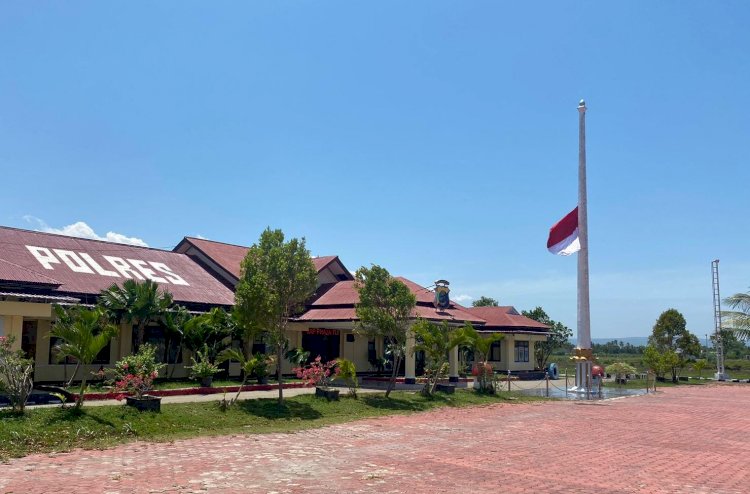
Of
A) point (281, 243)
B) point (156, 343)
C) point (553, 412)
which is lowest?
point (553, 412)

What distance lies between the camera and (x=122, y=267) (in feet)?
93.5

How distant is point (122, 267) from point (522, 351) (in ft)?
87.6

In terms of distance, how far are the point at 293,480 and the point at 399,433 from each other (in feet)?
21.0

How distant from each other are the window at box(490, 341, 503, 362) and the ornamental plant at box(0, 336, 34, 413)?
1265 inches

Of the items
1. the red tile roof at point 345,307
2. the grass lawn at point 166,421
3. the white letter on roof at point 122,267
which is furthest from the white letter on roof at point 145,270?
the grass lawn at point 166,421

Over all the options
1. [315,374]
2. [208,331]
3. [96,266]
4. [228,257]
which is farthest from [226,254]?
[315,374]

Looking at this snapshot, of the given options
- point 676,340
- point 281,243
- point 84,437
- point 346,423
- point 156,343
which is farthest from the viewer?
point 676,340

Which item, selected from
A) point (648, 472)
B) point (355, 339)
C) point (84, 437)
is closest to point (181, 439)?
point (84, 437)

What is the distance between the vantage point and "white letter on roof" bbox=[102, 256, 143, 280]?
27750 millimetres

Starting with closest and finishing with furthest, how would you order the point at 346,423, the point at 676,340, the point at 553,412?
1. the point at 346,423
2. the point at 553,412
3. the point at 676,340

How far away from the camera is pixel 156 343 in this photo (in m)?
26.7

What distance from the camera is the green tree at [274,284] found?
2056 cm

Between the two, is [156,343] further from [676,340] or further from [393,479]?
[676,340]

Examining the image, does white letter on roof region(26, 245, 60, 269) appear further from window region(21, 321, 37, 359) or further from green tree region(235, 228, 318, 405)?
green tree region(235, 228, 318, 405)
